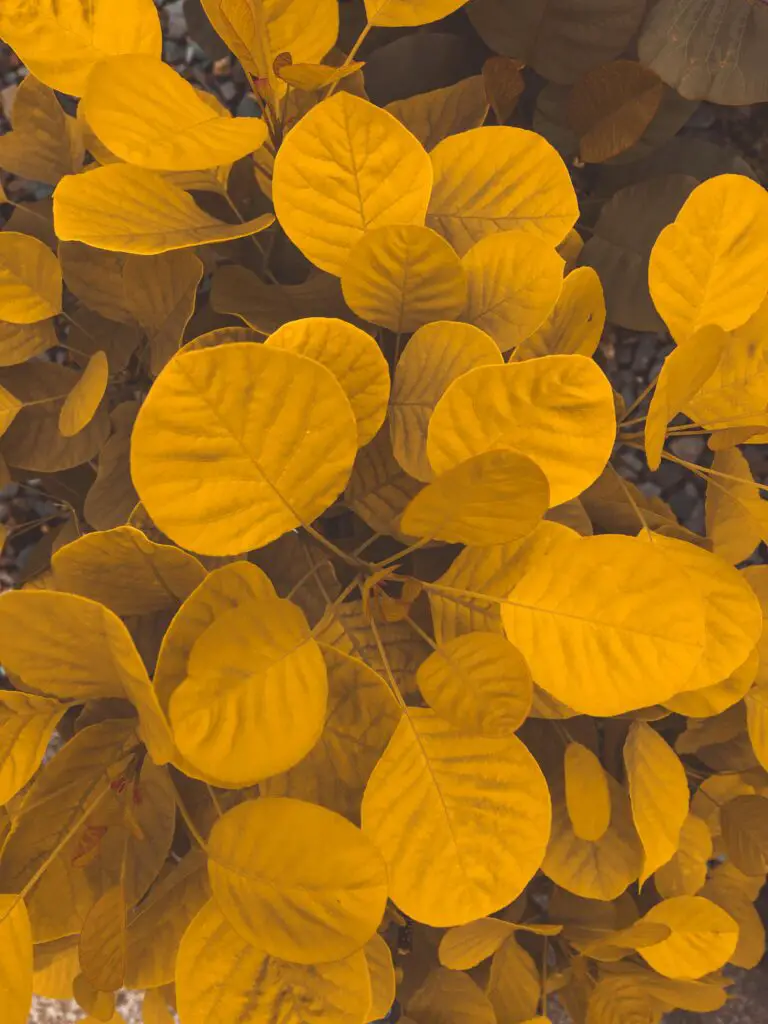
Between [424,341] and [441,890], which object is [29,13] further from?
[441,890]

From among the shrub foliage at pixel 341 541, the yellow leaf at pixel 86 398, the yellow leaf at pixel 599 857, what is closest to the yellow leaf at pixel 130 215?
the shrub foliage at pixel 341 541

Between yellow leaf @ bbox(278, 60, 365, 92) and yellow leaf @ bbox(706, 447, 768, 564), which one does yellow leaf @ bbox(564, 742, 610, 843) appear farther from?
yellow leaf @ bbox(278, 60, 365, 92)

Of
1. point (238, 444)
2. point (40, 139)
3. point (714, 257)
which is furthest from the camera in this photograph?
point (40, 139)

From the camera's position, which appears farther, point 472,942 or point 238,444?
point 472,942

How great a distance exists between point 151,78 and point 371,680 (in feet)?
0.99

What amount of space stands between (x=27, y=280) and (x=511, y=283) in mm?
295

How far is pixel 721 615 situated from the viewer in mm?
426

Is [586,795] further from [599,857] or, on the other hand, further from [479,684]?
[479,684]

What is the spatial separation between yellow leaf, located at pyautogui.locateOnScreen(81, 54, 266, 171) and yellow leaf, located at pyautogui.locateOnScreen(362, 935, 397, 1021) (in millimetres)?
432

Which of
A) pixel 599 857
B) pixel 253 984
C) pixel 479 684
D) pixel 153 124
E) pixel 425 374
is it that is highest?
pixel 153 124

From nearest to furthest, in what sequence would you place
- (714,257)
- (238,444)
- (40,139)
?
(238,444) < (714,257) < (40,139)

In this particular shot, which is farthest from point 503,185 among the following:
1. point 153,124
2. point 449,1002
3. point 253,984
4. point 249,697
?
point 449,1002

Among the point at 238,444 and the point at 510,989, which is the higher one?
the point at 238,444

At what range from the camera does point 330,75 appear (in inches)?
14.6
